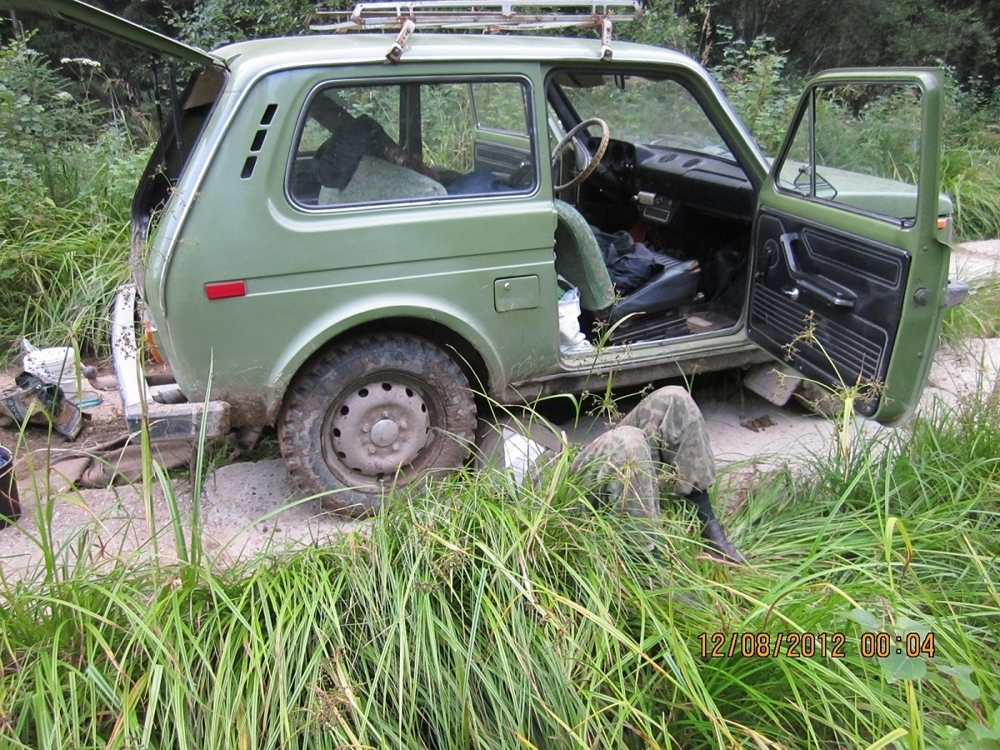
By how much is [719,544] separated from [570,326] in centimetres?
130

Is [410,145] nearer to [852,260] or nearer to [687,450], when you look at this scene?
[687,450]

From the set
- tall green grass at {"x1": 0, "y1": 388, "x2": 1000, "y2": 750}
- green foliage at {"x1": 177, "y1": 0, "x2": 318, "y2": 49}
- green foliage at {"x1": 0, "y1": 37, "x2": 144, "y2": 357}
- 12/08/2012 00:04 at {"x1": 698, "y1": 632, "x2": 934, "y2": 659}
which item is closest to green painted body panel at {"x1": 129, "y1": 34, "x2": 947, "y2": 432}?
tall green grass at {"x1": 0, "y1": 388, "x2": 1000, "y2": 750}

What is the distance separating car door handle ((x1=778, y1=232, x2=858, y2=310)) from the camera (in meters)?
3.24

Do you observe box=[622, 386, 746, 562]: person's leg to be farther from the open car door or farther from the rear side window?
the rear side window

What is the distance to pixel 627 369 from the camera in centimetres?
382

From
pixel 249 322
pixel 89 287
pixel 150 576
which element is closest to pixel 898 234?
pixel 249 322

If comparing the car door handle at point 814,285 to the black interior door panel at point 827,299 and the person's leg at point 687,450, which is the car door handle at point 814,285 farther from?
the person's leg at point 687,450

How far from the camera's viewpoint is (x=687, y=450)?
275cm

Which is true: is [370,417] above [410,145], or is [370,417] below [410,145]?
below

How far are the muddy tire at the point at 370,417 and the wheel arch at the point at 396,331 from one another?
5 centimetres

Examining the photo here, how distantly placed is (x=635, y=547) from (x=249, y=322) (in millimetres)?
1650

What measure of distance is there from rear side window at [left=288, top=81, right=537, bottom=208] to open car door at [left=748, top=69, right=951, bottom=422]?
3.85 ft

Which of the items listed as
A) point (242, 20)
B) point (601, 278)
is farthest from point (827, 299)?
point (242, 20)

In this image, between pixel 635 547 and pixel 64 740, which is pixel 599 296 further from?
pixel 64 740
